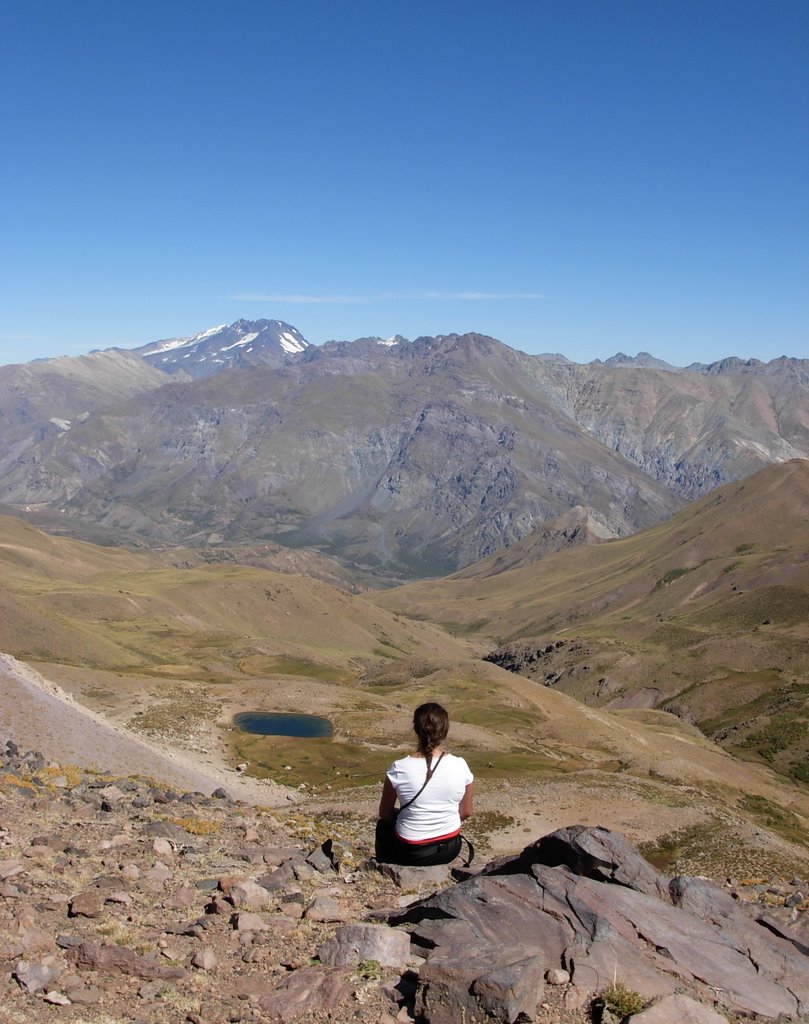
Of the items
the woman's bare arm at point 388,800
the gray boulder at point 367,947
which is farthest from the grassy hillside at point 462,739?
the gray boulder at point 367,947

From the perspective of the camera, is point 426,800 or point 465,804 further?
point 465,804

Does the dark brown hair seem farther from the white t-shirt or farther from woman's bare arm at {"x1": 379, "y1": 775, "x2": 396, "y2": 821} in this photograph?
woman's bare arm at {"x1": 379, "y1": 775, "x2": 396, "y2": 821}

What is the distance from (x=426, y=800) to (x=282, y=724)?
3438 inches

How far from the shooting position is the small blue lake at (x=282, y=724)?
9712cm

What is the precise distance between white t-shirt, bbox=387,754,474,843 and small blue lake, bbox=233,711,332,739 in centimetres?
7892

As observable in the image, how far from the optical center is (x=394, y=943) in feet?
52.3

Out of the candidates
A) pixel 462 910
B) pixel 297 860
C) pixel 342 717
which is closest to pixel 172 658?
pixel 342 717

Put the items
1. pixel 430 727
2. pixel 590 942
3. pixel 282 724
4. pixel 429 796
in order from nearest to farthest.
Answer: pixel 590 942 < pixel 430 727 < pixel 429 796 < pixel 282 724

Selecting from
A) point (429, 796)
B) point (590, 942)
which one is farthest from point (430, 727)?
point (590, 942)

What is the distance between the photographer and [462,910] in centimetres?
1681

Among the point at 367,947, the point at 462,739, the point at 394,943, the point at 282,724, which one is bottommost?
the point at 282,724

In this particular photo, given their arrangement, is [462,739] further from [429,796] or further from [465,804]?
[429,796]

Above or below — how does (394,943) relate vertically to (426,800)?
below

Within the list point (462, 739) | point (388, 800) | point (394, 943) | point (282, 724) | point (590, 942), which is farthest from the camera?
point (282, 724)
